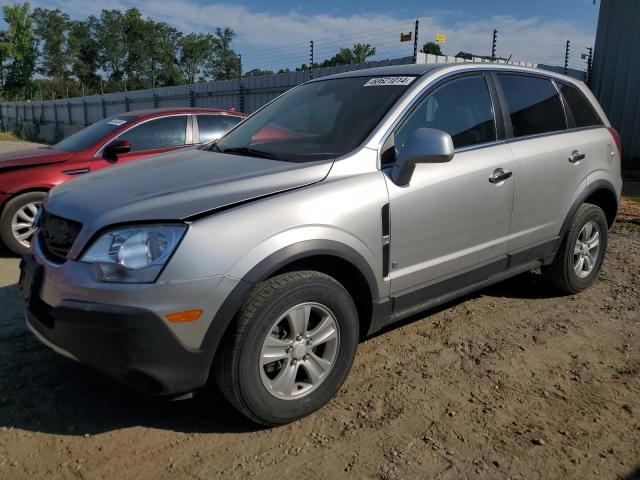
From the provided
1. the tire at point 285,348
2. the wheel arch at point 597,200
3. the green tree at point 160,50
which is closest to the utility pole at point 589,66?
the wheel arch at point 597,200

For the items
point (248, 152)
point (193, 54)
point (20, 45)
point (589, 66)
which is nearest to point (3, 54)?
point (20, 45)

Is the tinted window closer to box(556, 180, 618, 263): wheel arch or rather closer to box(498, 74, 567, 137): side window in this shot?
box(498, 74, 567, 137): side window

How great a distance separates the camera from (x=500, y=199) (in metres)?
3.52

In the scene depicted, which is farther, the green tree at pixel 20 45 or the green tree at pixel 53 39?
the green tree at pixel 53 39

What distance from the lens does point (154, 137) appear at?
21.0 ft

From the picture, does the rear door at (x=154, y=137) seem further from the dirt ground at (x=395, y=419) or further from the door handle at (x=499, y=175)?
the door handle at (x=499, y=175)

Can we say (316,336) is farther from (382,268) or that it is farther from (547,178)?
(547,178)

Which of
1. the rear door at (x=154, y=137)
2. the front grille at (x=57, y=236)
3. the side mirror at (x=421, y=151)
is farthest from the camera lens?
the rear door at (x=154, y=137)

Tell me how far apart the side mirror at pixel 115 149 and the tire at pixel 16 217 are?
2.57 feet

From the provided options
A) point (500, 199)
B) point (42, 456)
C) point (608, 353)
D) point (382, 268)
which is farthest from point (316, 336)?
point (608, 353)

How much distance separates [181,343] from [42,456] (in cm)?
89

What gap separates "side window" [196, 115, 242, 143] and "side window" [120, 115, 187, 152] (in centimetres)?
22

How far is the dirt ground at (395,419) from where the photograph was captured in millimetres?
2393

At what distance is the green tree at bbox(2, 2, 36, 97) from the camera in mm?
49225
